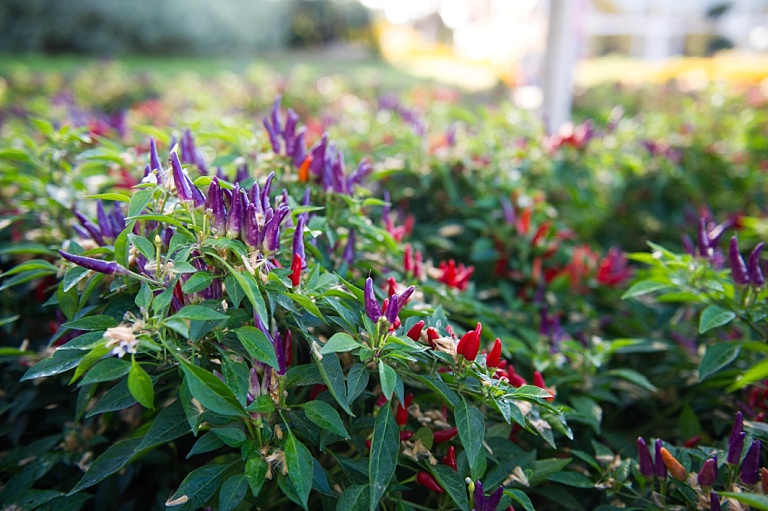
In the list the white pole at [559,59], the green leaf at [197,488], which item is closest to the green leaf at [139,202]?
the green leaf at [197,488]

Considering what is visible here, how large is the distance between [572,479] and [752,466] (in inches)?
13.0

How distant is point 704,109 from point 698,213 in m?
1.37

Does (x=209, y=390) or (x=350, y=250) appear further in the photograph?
(x=350, y=250)

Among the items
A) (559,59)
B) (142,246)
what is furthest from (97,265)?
(559,59)

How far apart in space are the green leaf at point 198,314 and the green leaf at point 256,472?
25cm

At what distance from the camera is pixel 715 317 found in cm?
132

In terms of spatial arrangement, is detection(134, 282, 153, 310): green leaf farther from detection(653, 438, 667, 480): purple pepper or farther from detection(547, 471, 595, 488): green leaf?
detection(653, 438, 667, 480): purple pepper

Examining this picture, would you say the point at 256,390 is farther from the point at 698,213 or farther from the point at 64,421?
the point at 698,213

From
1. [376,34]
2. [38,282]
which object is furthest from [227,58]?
[38,282]

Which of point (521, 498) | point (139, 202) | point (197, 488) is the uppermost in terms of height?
point (139, 202)

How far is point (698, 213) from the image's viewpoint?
2.80 meters

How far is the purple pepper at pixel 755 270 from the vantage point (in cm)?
133

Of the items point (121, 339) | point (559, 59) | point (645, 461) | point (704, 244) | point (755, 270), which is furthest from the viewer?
point (559, 59)

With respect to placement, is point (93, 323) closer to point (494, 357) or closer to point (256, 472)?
point (256, 472)
